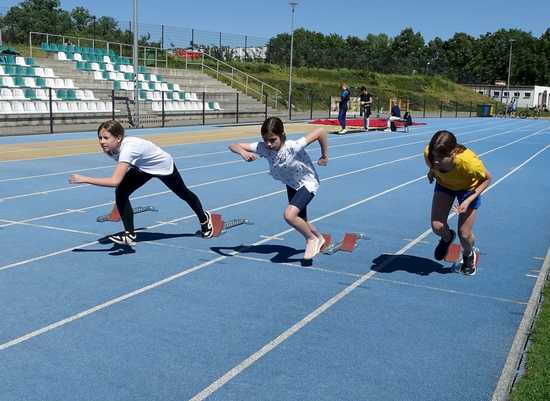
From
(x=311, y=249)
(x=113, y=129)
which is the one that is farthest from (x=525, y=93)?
(x=113, y=129)

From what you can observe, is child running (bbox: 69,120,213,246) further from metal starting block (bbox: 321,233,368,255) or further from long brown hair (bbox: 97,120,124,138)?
metal starting block (bbox: 321,233,368,255)

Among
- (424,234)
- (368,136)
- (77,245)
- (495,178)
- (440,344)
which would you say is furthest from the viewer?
(368,136)

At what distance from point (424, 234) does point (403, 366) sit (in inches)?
174

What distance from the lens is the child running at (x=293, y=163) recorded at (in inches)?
253

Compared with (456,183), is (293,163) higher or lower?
higher

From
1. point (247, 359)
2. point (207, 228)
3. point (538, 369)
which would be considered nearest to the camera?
point (538, 369)

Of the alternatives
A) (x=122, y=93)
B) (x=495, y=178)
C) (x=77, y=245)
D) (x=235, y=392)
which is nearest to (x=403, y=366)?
(x=235, y=392)

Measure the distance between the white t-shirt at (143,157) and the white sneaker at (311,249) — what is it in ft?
6.11

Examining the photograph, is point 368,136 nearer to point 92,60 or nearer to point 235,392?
point 92,60

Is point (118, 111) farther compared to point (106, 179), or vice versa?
point (118, 111)

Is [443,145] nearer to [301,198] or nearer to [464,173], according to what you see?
[464,173]

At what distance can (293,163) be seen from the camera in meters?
6.57

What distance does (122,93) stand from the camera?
106 ft

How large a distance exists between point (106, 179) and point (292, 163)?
183cm
